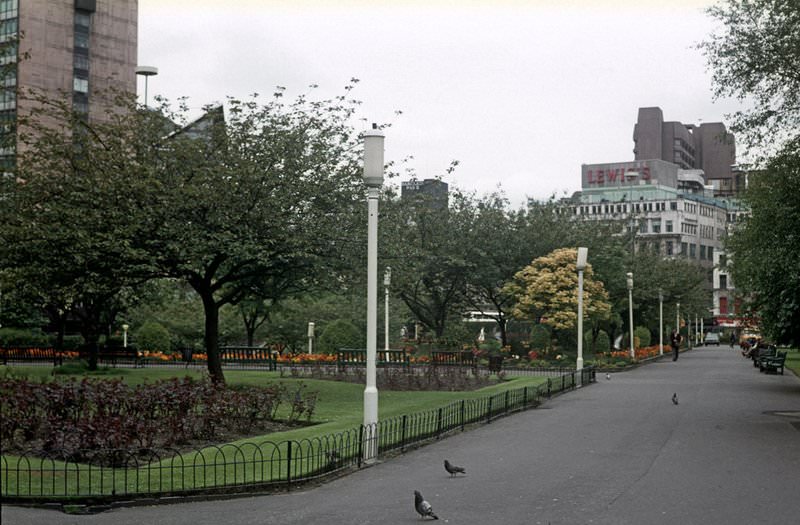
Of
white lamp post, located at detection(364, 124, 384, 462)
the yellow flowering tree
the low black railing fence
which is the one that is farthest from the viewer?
the yellow flowering tree

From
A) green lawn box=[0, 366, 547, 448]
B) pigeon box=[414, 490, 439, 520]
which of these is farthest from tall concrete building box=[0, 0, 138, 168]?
pigeon box=[414, 490, 439, 520]

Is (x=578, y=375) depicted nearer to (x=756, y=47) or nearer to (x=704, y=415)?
(x=704, y=415)

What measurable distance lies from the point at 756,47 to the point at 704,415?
350 inches

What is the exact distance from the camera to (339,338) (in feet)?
165

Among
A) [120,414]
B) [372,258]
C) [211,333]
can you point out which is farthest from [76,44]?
[372,258]

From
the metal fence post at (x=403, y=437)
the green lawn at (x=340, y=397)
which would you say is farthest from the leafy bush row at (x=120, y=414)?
the metal fence post at (x=403, y=437)

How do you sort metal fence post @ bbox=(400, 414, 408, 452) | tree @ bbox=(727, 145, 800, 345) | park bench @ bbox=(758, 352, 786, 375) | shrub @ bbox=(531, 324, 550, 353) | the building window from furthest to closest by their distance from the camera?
1. the building window
2. shrub @ bbox=(531, 324, 550, 353)
3. park bench @ bbox=(758, 352, 786, 375)
4. tree @ bbox=(727, 145, 800, 345)
5. metal fence post @ bbox=(400, 414, 408, 452)

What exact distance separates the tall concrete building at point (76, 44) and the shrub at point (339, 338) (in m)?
45.7

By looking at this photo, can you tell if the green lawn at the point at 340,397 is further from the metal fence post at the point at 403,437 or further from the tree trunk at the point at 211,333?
the metal fence post at the point at 403,437

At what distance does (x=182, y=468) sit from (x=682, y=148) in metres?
161

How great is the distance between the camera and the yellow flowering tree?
50.0 meters

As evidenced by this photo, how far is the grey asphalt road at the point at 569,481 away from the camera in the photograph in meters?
11.5

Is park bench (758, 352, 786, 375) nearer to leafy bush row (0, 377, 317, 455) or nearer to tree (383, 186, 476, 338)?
tree (383, 186, 476, 338)

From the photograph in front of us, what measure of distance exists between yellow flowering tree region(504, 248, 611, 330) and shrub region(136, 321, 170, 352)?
18.0 m
